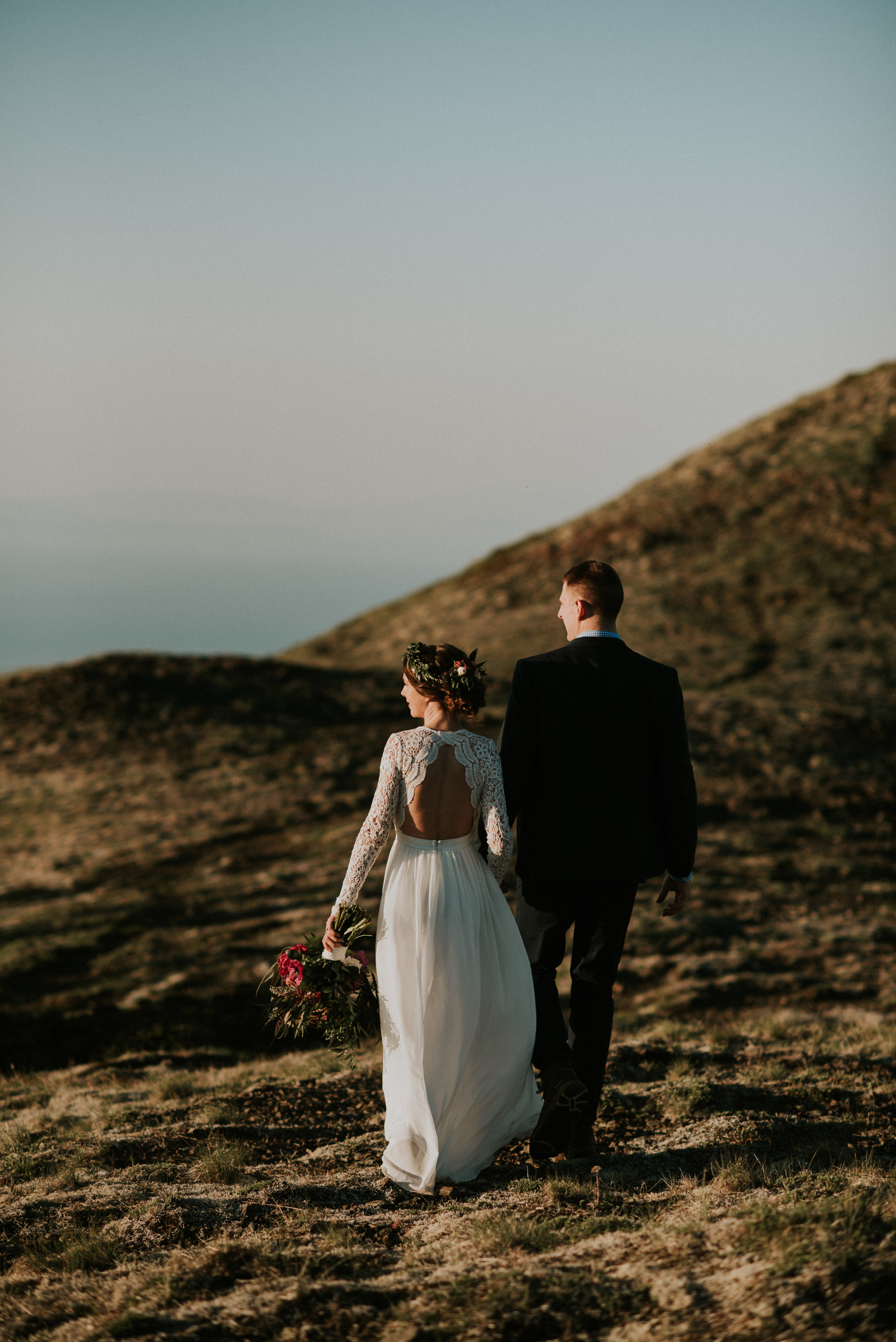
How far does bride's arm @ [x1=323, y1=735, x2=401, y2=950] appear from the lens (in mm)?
5324

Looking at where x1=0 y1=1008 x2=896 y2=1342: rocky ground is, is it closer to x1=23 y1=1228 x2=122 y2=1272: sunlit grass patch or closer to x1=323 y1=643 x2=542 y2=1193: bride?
x1=23 y1=1228 x2=122 y2=1272: sunlit grass patch

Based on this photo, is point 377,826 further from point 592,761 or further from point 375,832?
point 592,761

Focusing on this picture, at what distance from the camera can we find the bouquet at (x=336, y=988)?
5.47 m

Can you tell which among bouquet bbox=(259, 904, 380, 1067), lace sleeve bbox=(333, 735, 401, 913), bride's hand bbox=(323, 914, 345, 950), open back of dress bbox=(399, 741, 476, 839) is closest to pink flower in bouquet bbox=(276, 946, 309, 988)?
bouquet bbox=(259, 904, 380, 1067)

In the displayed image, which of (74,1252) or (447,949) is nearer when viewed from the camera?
(74,1252)

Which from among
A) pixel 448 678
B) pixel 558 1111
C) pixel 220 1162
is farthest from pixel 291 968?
pixel 448 678

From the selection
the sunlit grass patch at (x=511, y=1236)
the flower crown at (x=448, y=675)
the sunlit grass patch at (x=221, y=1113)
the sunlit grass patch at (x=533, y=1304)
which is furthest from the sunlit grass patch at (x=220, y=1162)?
the flower crown at (x=448, y=675)

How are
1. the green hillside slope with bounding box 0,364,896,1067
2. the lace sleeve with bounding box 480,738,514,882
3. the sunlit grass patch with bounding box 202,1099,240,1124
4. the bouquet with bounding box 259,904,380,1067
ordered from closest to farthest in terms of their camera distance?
1. the lace sleeve with bounding box 480,738,514,882
2. the bouquet with bounding box 259,904,380,1067
3. the sunlit grass patch with bounding box 202,1099,240,1124
4. the green hillside slope with bounding box 0,364,896,1067

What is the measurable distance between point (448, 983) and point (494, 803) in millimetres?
947

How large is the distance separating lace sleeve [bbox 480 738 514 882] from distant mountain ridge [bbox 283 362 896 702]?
17061mm

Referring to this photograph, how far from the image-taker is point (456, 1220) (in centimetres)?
465

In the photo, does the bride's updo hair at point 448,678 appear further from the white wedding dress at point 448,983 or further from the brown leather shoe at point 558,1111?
the brown leather shoe at point 558,1111

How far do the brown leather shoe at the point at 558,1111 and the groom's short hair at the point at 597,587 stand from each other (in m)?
2.36

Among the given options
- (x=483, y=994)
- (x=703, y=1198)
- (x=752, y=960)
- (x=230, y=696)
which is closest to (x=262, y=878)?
(x=752, y=960)
